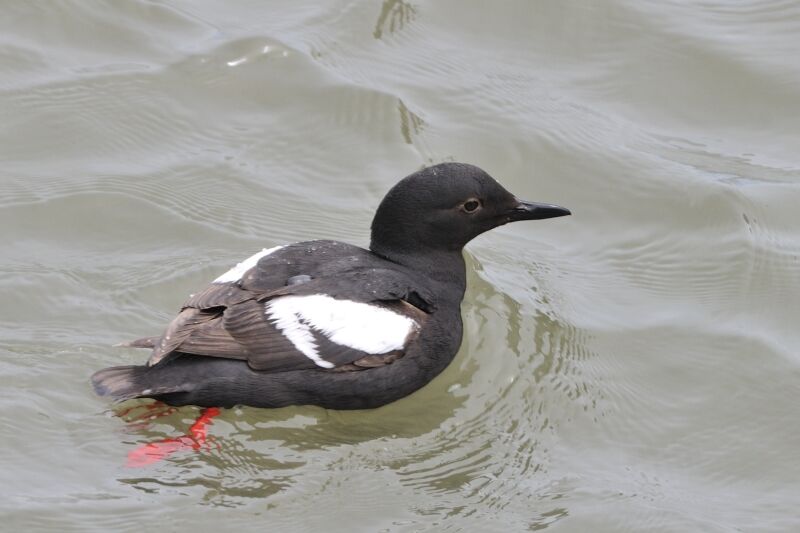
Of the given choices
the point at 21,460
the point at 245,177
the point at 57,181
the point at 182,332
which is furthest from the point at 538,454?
the point at 57,181

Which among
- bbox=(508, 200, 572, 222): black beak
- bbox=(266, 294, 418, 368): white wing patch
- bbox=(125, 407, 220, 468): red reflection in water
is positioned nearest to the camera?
bbox=(125, 407, 220, 468): red reflection in water

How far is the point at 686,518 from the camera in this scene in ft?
21.1

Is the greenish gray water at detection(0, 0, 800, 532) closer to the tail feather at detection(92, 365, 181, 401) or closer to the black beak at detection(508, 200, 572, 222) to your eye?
the tail feather at detection(92, 365, 181, 401)

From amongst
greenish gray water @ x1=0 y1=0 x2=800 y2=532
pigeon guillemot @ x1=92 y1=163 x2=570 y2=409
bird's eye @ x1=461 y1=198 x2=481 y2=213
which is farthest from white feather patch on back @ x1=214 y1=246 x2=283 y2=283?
bird's eye @ x1=461 y1=198 x2=481 y2=213

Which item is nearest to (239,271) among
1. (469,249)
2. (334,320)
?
(334,320)

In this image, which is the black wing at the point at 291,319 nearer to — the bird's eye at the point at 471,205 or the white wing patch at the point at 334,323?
the white wing patch at the point at 334,323

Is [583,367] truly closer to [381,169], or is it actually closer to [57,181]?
[381,169]

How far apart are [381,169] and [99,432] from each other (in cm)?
329

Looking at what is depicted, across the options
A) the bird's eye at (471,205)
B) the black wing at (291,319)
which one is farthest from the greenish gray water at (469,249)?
the bird's eye at (471,205)

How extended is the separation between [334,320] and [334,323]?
2cm

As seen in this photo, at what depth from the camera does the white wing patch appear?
265 inches

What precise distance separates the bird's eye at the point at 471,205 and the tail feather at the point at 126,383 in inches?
78.6

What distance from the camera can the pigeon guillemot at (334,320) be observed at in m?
6.61

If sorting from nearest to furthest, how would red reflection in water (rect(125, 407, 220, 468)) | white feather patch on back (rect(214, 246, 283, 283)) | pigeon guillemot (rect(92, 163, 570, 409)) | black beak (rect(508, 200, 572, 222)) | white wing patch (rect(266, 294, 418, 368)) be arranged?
red reflection in water (rect(125, 407, 220, 468)) < pigeon guillemot (rect(92, 163, 570, 409)) < white wing patch (rect(266, 294, 418, 368)) < white feather patch on back (rect(214, 246, 283, 283)) < black beak (rect(508, 200, 572, 222))
